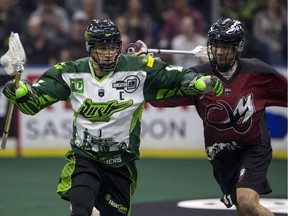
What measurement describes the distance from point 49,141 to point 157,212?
3.75 m

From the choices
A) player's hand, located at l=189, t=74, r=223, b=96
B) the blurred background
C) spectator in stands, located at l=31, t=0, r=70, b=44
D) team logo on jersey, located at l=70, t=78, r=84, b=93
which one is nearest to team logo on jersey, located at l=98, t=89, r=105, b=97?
team logo on jersey, located at l=70, t=78, r=84, b=93

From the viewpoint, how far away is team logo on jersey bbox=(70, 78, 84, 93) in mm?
6414

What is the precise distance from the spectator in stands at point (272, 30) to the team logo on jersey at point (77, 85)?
6.05m

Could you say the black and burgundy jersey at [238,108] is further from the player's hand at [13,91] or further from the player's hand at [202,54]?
the player's hand at [13,91]

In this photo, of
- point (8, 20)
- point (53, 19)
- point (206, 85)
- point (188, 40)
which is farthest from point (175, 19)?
point (206, 85)

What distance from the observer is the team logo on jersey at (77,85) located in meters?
6.41

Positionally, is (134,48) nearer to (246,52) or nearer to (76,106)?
(76,106)

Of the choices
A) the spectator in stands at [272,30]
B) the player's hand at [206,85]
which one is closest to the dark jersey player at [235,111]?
the player's hand at [206,85]

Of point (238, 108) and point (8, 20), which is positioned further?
point (8, 20)

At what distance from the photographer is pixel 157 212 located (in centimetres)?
858

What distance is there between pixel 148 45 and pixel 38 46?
1.41 metres

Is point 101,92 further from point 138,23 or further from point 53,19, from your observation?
point 53,19

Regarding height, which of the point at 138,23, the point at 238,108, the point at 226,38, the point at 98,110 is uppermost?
the point at 226,38

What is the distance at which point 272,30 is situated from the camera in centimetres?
1217
